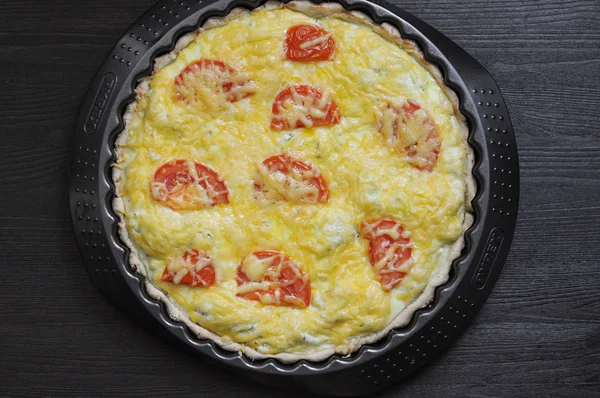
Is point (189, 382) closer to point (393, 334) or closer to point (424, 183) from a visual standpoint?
point (393, 334)

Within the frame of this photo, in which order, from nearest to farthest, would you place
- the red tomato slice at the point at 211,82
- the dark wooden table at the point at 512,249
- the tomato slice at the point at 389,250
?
1. the tomato slice at the point at 389,250
2. the red tomato slice at the point at 211,82
3. the dark wooden table at the point at 512,249

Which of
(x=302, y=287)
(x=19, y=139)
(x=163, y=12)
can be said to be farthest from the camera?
(x=19, y=139)

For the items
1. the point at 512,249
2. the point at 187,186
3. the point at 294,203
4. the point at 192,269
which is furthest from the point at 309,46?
the point at 512,249

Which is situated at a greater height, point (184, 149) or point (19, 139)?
point (184, 149)

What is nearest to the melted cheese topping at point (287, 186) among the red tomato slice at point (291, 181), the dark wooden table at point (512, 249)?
the red tomato slice at point (291, 181)

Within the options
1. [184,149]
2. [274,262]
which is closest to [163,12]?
[184,149]

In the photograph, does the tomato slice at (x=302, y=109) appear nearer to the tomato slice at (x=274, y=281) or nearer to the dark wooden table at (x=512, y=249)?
the tomato slice at (x=274, y=281)

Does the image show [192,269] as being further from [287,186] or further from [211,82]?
[211,82]
